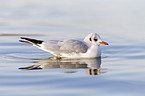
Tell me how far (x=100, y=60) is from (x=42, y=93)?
14.4ft

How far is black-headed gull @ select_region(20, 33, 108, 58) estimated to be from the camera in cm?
1261

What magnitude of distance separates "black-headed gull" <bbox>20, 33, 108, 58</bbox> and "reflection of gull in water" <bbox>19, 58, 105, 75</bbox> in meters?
0.34

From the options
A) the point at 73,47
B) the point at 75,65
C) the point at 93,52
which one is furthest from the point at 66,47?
the point at 75,65

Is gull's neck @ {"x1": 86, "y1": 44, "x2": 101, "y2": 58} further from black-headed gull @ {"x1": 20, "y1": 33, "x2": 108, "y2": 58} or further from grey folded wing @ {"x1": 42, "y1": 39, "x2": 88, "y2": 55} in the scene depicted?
grey folded wing @ {"x1": 42, "y1": 39, "x2": 88, "y2": 55}

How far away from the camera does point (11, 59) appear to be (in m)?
12.2

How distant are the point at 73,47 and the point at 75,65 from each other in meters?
1.29

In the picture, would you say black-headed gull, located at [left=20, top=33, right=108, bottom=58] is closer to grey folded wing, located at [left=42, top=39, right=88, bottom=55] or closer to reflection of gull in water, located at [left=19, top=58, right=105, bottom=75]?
grey folded wing, located at [left=42, top=39, right=88, bottom=55]

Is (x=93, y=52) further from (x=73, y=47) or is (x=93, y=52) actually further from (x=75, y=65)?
(x=75, y=65)

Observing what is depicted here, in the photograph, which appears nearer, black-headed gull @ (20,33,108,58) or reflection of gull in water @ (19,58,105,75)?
reflection of gull in water @ (19,58,105,75)

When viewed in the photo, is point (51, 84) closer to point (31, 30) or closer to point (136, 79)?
point (136, 79)

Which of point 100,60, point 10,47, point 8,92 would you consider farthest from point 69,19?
point 8,92

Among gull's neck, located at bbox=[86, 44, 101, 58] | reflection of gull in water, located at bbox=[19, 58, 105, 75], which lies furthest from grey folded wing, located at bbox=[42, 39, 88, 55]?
reflection of gull in water, located at bbox=[19, 58, 105, 75]

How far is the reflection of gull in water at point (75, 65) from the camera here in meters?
10.8

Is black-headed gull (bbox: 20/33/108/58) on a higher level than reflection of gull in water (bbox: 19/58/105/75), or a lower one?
higher
